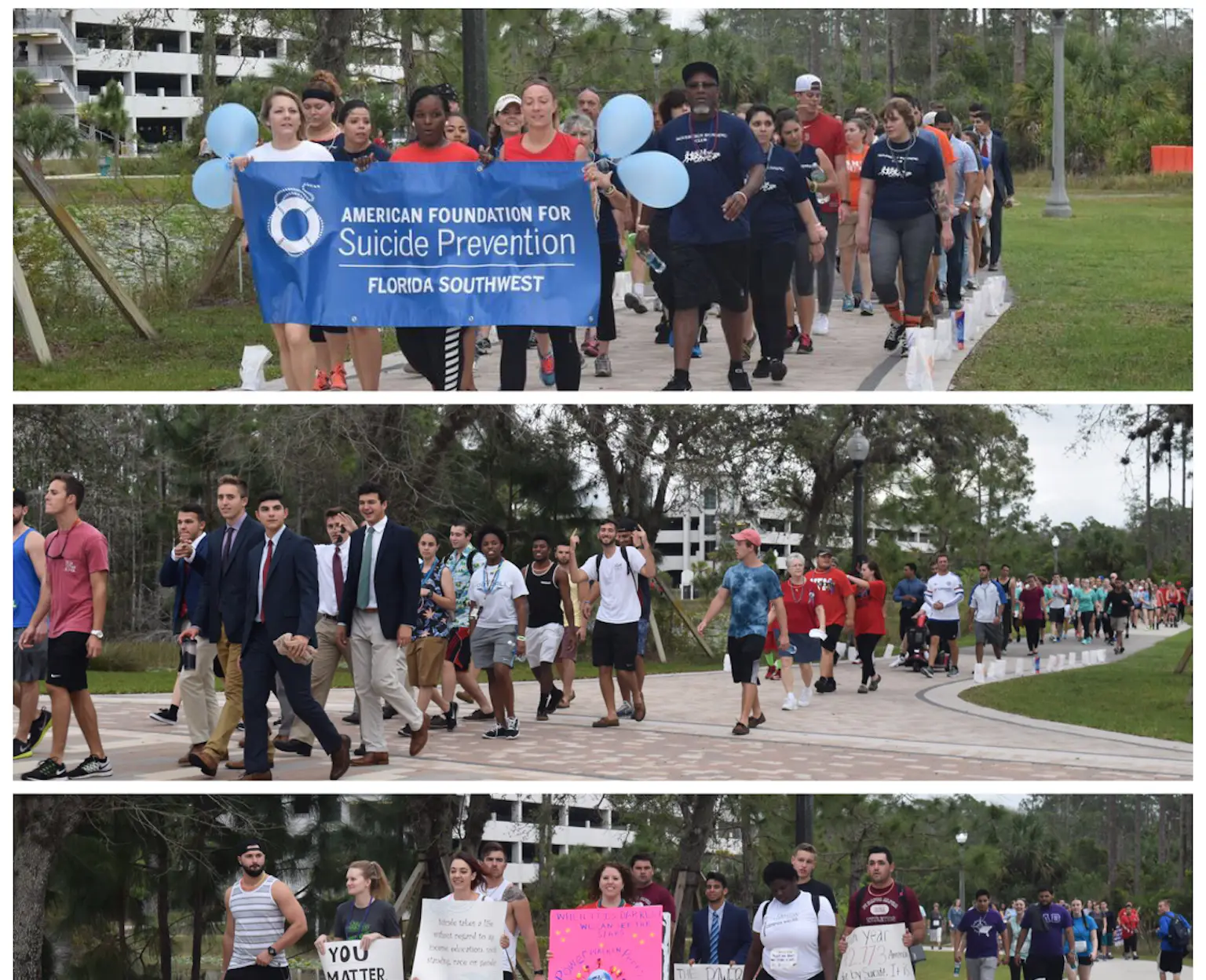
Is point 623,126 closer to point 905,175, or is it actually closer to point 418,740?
point 905,175

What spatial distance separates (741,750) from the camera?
40.1 feet

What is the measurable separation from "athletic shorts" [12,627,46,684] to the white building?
9537mm

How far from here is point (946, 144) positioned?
51.1 feet

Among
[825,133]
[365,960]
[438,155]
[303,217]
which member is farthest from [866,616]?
[365,960]

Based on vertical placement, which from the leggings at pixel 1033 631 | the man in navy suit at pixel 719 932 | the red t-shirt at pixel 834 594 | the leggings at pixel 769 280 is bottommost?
the leggings at pixel 1033 631

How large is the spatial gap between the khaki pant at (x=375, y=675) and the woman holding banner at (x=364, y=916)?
2.46 ft

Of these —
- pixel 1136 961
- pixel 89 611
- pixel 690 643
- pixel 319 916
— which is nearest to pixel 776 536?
pixel 690 643

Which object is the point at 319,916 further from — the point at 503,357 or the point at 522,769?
the point at 503,357

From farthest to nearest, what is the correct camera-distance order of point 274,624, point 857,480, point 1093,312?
1. point 857,480
2. point 1093,312
3. point 274,624

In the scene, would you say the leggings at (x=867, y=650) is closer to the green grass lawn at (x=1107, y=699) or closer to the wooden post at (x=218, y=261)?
the green grass lawn at (x=1107, y=699)

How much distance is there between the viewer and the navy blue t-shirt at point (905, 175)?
13359 millimetres

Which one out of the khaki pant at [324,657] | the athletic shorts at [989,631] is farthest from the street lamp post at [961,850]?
the khaki pant at [324,657]

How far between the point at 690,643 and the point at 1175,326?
8755 mm

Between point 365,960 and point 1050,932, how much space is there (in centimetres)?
622
